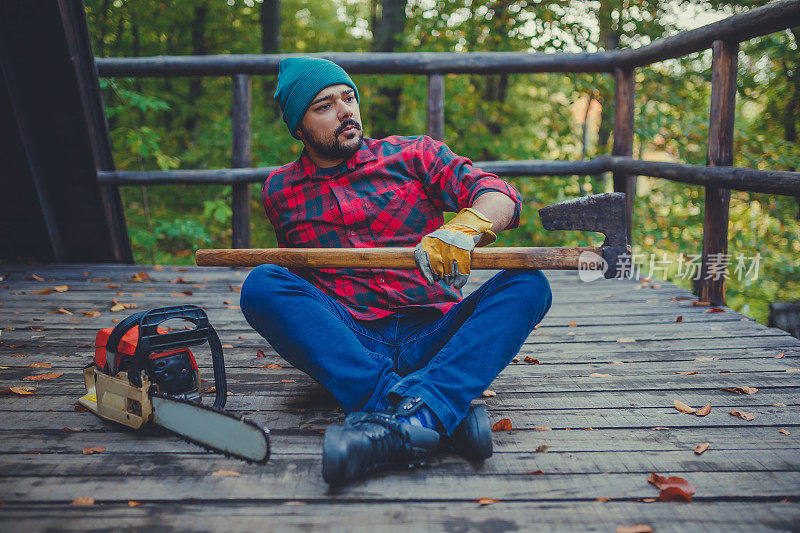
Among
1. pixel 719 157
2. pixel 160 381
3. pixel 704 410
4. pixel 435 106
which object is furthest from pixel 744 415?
pixel 435 106

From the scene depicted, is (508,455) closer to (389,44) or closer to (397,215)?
(397,215)

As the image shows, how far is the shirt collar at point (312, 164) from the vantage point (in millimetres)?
2166

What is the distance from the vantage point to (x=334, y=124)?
212 cm

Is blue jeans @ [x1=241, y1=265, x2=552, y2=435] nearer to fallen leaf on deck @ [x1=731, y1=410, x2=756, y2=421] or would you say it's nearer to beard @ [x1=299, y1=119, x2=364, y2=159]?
beard @ [x1=299, y1=119, x2=364, y2=159]

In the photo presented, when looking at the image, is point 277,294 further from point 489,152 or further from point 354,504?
point 489,152

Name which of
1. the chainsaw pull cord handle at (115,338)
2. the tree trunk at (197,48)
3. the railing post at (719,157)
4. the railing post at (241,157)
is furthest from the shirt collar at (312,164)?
the tree trunk at (197,48)

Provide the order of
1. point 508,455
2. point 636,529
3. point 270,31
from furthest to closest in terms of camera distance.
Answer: point 270,31 < point 508,455 < point 636,529

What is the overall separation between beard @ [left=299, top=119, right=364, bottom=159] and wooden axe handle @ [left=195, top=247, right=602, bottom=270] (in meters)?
0.38

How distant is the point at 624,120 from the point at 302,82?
279 cm

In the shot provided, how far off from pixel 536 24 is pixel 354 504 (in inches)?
261

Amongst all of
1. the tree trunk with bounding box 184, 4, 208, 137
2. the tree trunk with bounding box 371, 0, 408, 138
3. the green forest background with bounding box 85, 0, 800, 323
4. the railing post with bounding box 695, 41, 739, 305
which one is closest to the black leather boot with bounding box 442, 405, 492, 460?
the railing post with bounding box 695, 41, 739, 305

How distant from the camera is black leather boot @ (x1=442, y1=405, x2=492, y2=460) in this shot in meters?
1.62

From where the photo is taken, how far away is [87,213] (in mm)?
4281

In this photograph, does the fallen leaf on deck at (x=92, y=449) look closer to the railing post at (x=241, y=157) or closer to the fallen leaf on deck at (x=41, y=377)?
the fallen leaf on deck at (x=41, y=377)
